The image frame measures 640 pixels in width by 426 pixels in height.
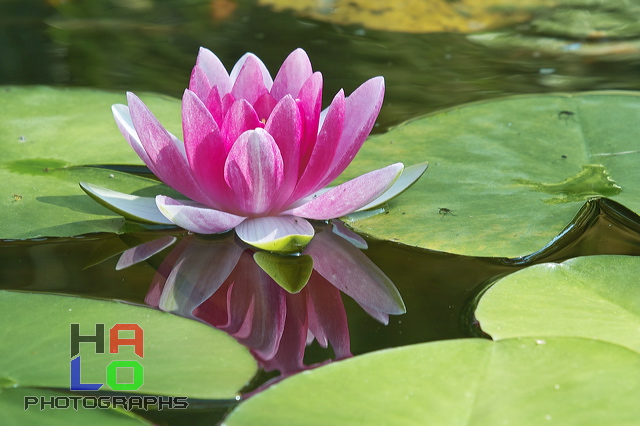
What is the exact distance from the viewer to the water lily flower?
1313mm

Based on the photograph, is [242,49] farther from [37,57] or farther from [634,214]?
[634,214]

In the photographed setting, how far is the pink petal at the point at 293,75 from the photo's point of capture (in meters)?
1.49

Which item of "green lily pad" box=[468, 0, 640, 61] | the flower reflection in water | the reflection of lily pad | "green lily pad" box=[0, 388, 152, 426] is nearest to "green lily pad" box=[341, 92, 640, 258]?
the flower reflection in water

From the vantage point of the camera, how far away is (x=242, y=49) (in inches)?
113

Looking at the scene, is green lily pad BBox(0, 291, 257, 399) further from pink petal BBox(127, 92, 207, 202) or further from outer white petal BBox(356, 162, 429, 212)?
outer white petal BBox(356, 162, 429, 212)

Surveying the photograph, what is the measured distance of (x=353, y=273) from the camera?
1317 millimetres

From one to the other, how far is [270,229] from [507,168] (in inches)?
25.7

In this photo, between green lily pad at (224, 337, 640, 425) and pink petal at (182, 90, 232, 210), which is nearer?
green lily pad at (224, 337, 640, 425)

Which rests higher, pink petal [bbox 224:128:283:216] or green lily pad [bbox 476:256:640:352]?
pink petal [bbox 224:128:283:216]

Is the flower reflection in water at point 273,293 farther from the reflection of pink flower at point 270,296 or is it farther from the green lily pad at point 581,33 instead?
the green lily pad at point 581,33

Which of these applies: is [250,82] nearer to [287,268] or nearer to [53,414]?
[287,268]

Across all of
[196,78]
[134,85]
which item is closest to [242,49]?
[134,85]

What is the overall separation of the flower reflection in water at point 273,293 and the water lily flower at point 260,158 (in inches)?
2.1

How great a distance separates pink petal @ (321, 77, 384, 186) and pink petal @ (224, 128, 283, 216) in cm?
16
